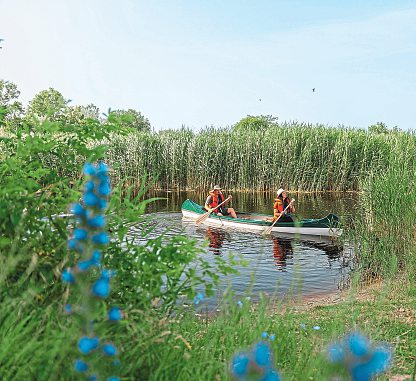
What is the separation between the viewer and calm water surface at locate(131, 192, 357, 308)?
10.2 metres

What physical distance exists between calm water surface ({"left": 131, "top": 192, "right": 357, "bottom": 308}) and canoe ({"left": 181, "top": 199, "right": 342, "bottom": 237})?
21cm

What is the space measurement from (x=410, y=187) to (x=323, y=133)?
60.4 ft

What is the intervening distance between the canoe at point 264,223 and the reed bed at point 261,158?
8.50m

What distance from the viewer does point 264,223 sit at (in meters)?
15.8

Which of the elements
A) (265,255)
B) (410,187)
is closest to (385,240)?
(410,187)

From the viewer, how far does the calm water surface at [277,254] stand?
10.2m

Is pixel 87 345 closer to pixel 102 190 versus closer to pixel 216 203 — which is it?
pixel 102 190

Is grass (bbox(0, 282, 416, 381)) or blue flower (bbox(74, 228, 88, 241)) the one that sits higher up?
blue flower (bbox(74, 228, 88, 241))

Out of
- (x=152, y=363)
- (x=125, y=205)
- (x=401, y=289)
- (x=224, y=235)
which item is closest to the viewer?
(x=152, y=363)

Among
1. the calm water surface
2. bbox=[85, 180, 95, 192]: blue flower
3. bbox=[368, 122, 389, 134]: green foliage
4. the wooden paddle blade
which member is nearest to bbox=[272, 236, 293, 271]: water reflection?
the calm water surface

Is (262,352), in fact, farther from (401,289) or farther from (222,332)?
(401,289)

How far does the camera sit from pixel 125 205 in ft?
13.0

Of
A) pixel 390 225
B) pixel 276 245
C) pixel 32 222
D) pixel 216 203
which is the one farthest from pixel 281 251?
pixel 32 222

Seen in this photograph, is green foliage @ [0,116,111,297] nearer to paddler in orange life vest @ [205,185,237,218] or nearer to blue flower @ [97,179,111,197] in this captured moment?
blue flower @ [97,179,111,197]
